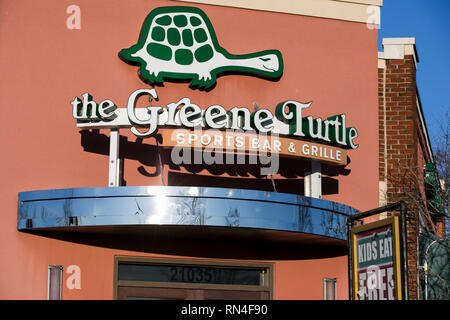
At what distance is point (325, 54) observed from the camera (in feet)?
56.0

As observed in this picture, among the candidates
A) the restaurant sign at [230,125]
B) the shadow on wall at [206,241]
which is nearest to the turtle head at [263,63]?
the restaurant sign at [230,125]

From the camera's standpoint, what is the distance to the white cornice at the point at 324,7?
16719 millimetres

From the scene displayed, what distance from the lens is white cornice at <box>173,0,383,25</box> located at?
16.7m

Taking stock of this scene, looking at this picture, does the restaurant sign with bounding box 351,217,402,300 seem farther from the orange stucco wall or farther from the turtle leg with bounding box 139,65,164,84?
the turtle leg with bounding box 139,65,164,84

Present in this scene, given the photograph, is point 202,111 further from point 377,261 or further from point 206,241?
point 377,261

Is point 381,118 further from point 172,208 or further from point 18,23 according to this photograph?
point 18,23

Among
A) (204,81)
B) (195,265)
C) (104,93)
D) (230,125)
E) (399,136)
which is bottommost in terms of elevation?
(195,265)

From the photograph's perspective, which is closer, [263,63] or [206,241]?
[206,241]

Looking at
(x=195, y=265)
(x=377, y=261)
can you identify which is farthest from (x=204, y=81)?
(x=377, y=261)

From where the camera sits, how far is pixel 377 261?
923 centimetres

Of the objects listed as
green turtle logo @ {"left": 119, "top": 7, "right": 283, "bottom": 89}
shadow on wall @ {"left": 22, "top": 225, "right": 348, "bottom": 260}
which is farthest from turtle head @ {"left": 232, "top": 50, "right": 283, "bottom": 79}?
shadow on wall @ {"left": 22, "top": 225, "right": 348, "bottom": 260}

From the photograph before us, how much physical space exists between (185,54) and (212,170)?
242cm

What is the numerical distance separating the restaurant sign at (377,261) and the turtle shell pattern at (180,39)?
7.17m
